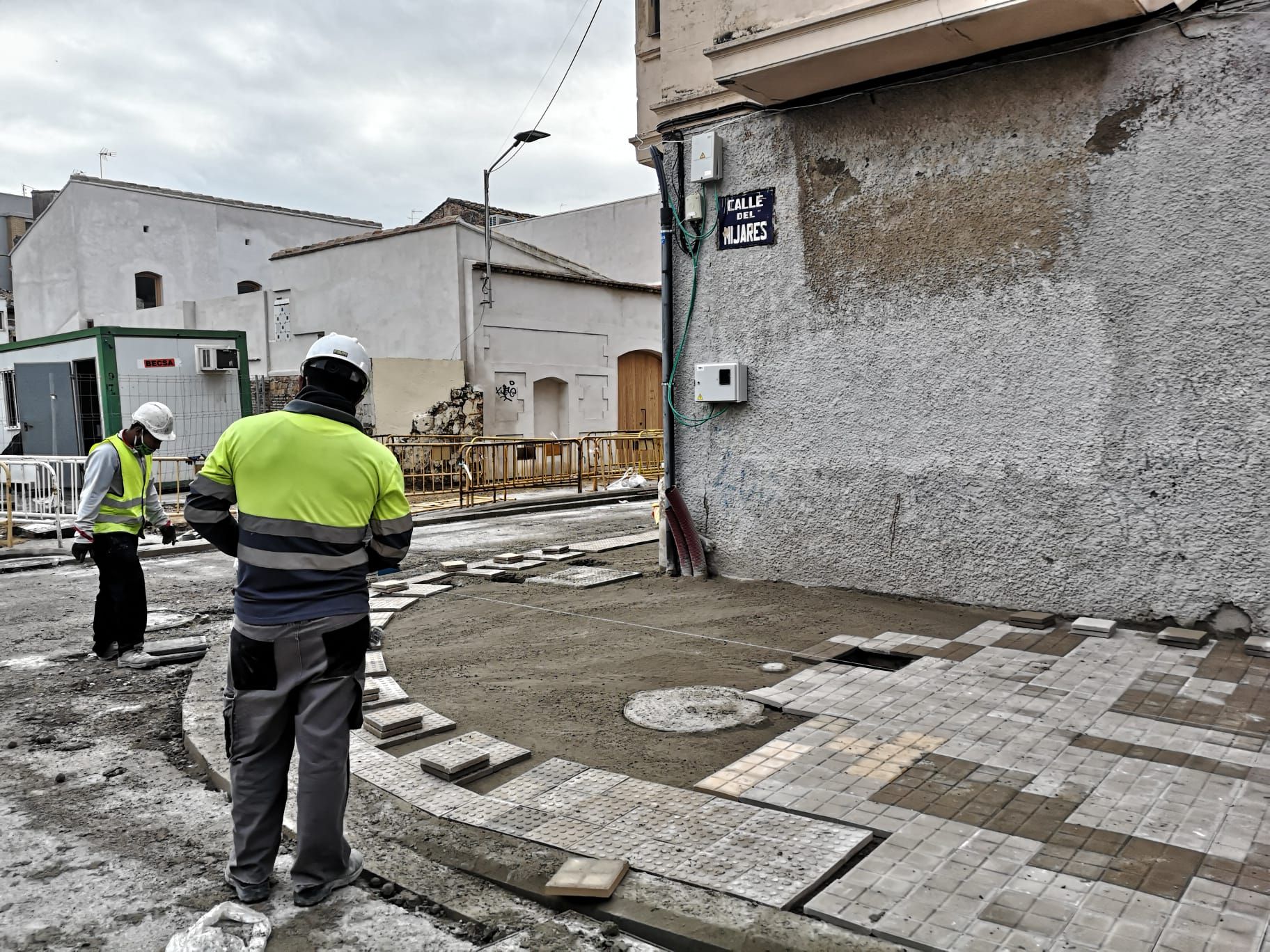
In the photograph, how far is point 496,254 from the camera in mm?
21062

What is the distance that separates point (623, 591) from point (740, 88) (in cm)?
431

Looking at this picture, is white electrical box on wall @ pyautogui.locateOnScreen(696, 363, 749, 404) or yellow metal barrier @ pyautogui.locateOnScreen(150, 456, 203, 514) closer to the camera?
white electrical box on wall @ pyautogui.locateOnScreen(696, 363, 749, 404)

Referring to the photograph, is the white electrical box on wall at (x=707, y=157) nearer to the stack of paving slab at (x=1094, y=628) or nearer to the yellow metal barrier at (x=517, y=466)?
the stack of paving slab at (x=1094, y=628)

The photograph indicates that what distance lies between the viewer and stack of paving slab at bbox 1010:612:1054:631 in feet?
20.3

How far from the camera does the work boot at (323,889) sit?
321cm

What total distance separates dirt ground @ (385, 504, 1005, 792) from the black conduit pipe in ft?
3.81

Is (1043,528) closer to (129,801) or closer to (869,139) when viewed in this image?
(869,139)

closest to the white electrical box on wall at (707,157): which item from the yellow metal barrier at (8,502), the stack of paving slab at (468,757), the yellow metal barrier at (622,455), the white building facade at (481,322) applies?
the stack of paving slab at (468,757)

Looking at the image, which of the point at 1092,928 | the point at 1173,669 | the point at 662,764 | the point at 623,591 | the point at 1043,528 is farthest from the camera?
the point at 623,591

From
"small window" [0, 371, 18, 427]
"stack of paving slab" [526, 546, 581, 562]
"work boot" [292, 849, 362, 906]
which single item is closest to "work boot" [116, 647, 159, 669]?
"work boot" [292, 849, 362, 906]

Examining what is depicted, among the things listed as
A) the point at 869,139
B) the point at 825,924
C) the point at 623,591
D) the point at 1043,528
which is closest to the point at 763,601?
the point at 623,591

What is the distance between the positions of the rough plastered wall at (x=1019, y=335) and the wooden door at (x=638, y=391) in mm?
16278

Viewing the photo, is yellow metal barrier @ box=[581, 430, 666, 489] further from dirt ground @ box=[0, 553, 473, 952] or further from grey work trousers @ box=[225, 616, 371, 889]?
grey work trousers @ box=[225, 616, 371, 889]

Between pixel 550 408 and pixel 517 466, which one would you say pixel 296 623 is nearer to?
pixel 517 466
